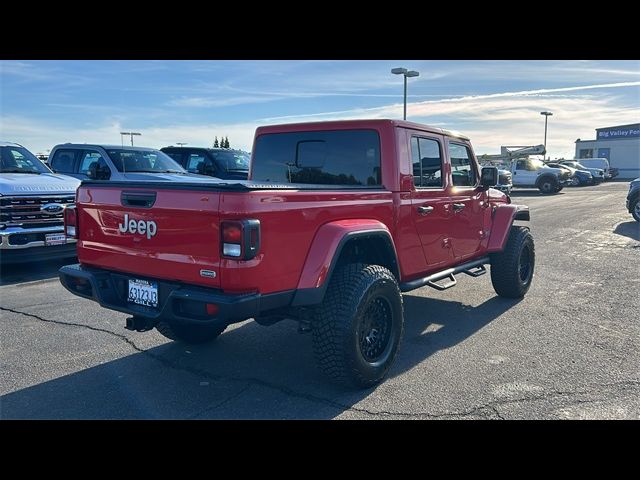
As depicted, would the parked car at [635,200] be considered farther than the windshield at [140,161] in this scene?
Yes

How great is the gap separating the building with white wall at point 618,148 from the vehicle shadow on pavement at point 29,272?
52831 mm

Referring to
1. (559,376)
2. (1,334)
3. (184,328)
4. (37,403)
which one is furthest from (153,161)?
(559,376)

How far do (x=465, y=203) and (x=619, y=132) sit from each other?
189 feet

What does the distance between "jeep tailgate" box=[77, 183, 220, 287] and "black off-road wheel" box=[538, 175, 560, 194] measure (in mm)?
26627

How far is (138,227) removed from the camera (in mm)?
3598

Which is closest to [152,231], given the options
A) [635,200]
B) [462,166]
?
[462,166]

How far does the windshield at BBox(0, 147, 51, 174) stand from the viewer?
27.5 ft

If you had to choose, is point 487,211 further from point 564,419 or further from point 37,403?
point 37,403

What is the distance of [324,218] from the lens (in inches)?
143

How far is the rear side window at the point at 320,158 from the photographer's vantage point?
4.59 m

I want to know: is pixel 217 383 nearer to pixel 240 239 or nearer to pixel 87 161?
pixel 240 239

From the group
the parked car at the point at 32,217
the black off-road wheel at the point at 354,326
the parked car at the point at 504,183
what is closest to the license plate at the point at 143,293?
the black off-road wheel at the point at 354,326

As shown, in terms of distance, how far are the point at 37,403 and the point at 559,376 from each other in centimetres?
381

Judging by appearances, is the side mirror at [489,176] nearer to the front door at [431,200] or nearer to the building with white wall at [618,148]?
the front door at [431,200]
